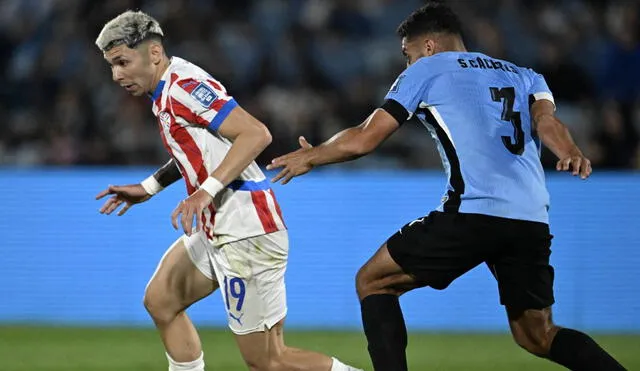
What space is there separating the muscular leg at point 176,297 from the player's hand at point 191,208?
0.77 m

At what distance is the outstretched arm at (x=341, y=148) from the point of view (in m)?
4.65

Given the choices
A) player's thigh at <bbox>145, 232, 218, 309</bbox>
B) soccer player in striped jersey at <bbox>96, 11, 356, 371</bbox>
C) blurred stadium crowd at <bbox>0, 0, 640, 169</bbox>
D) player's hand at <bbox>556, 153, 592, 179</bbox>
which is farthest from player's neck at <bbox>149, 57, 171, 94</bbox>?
blurred stadium crowd at <bbox>0, 0, 640, 169</bbox>

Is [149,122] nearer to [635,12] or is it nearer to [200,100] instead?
[635,12]

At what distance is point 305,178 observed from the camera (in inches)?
371

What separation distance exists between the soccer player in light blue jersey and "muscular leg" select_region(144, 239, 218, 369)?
3.13 ft

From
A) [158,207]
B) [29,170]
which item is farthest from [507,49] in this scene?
[29,170]

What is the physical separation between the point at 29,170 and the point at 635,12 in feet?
21.6

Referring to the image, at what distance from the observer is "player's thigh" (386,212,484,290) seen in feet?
16.0

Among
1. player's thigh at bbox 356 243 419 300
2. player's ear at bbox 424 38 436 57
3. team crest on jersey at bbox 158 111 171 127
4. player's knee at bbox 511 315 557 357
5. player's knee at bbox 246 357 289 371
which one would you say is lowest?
player's knee at bbox 246 357 289 371

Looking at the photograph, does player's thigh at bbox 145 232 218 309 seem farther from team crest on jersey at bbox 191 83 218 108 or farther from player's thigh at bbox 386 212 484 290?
player's thigh at bbox 386 212 484 290

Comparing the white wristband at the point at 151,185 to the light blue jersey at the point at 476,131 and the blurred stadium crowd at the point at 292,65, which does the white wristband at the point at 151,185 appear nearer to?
the light blue jersey at the point at 476,131

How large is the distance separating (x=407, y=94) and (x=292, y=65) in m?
6.89

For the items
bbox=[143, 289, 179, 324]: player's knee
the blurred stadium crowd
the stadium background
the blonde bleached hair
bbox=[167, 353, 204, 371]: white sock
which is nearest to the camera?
the blonde bleached hair

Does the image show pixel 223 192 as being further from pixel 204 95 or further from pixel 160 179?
pixel 160 179
